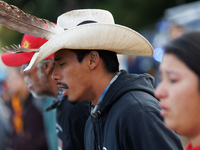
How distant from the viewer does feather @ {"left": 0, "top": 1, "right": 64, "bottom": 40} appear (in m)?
2.24

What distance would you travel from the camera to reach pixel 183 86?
120 cm

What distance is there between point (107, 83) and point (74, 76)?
0.95ft

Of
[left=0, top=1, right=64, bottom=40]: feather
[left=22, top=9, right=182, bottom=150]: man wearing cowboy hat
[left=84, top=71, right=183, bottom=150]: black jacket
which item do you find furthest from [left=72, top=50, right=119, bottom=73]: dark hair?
[left=0, top=1, right=64, bottom=40]: feather

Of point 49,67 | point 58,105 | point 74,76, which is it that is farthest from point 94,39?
point 49,67

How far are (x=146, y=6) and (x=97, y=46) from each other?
11.9m

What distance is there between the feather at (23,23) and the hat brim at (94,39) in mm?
271

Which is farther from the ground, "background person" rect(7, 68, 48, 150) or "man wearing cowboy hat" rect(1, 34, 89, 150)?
"man wearing cowboy hat" rect(1, 34, 89, 150)

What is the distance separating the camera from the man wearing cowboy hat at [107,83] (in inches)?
73.8

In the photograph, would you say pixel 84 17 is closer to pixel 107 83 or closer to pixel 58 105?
pixel 107 83

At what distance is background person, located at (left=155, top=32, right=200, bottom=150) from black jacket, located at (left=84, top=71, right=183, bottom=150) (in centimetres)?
54

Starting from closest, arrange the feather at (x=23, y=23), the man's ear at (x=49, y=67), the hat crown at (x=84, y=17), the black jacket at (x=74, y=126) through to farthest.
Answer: the feather at (x=23, y=23), the hat crown at (x=84, y=17), the black jacket at (x=74, y=126), the man's ear at (x=49, y=67)

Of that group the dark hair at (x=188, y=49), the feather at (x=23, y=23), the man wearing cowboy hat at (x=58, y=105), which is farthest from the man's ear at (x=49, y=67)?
the dark hair at (x=188, y=49)

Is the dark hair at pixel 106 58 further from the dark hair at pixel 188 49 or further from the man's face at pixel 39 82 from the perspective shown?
the man's face at pixel 39 82

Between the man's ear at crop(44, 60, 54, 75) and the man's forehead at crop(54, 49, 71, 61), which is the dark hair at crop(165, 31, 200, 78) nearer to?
the man's forehead at crop(54, 49, 71, 61)
